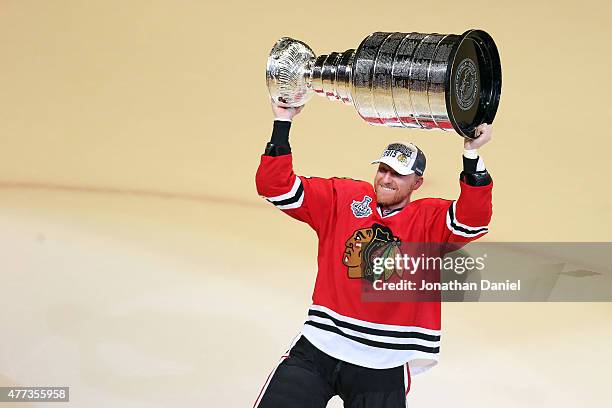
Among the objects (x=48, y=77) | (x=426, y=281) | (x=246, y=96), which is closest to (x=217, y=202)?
(x=246, y=96)

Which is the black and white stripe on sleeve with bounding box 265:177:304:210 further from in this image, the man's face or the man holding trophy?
the man's face

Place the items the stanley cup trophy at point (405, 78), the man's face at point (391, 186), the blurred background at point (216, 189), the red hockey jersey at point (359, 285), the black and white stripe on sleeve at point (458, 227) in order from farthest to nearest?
the blurred background at point (216, 189) → the man's face at point (391, 186) → the red hockey jersey at point (359, 285) → the black and white stripe on sleeve at point (458, 227) → the stanley cup trophy at point (405, 78)

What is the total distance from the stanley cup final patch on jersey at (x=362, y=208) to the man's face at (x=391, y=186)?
0.12 feet

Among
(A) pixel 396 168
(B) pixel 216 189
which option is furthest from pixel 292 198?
(B) pixel 216 189

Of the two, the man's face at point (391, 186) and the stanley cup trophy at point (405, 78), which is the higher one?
the stanley cup trophy at point (405, 78)

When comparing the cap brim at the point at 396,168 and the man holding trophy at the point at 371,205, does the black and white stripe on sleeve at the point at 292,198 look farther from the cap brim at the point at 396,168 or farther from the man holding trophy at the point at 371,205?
the cap brim at the point at 396,168

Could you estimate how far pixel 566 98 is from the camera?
6.20m

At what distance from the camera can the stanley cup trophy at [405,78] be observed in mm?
2727

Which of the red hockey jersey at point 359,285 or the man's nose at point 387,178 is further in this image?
the man's nose at point 387,178

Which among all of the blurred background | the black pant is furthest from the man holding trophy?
the blurred background

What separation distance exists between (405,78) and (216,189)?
9.29ft

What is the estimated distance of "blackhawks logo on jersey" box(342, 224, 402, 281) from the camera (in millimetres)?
3055

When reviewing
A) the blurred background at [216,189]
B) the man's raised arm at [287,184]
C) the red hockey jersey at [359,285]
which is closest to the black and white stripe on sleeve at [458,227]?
the red hockey jersey at [359,285]

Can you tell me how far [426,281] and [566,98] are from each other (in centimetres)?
347
